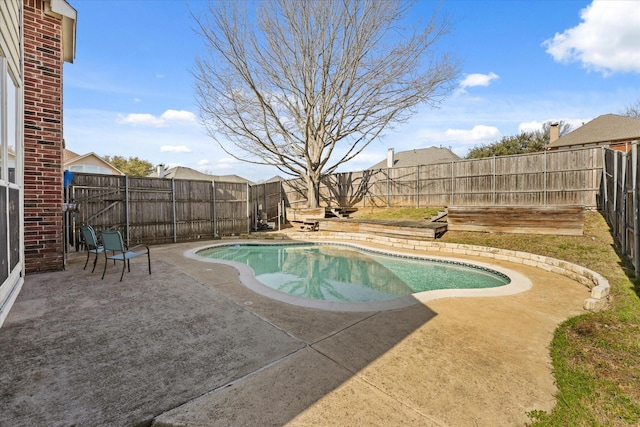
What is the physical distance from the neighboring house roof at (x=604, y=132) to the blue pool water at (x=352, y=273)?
69.6 ft

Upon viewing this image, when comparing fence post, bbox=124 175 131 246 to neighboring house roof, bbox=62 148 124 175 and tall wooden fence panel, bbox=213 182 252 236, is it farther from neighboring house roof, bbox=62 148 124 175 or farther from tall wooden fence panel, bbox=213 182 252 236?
neighboring house roof, bbox=62 148 124 175

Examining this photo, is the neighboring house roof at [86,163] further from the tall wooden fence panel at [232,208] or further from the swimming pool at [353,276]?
the swimming pool at [353,276]

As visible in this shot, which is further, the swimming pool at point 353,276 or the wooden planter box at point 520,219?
the wooden planter box at point 520,219

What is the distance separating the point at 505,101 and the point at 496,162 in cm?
542

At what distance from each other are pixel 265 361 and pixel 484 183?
12275 millimetres

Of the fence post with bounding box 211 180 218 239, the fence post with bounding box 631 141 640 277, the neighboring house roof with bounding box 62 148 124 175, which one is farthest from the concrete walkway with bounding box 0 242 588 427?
the neighboring house roof with bounding box 62 148 124 175

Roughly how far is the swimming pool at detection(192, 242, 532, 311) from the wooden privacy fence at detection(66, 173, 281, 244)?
2.34 meters

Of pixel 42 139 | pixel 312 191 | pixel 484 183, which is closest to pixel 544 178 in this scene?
pixel 484 183

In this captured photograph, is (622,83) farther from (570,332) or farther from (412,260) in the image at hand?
(570,332)

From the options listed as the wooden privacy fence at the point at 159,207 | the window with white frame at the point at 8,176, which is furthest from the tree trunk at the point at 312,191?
the window with white frame at the point at 8,176

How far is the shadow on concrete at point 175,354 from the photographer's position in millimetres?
1754

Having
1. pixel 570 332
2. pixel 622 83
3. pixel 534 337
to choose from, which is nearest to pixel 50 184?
pixel 534 337

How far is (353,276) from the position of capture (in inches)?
250

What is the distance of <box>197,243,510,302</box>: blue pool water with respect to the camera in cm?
533
